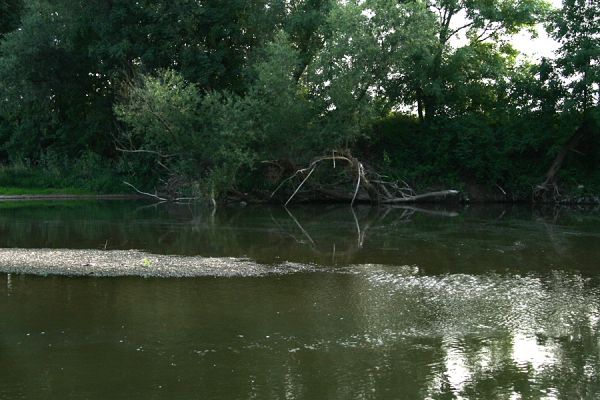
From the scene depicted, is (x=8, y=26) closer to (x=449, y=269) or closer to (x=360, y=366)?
(x=449, y=269)

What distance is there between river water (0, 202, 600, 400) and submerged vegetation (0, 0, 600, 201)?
48.3 ft

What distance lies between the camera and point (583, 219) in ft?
102

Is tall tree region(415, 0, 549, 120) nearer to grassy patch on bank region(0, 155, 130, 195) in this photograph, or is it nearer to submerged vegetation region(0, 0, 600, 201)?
submerged vegetation region(0, 0, 600, 201)

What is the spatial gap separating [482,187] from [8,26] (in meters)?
35.7

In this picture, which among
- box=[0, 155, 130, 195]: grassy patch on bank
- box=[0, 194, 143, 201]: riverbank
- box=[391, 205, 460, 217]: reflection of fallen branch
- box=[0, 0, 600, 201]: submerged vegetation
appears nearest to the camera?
box=[391, 205, 460, 217]: reflection of fallen branch

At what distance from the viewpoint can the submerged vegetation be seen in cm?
3578

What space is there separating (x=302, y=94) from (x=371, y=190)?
23.5 feet

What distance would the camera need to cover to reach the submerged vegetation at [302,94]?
3578cm

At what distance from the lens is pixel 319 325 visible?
1141 cm

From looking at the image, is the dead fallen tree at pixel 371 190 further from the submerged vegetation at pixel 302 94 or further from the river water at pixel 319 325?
the river water at pixel 319 325

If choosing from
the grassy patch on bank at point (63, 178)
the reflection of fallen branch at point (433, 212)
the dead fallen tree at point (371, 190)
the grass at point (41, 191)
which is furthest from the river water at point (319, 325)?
the grassy patch on bank at point (63, 178)

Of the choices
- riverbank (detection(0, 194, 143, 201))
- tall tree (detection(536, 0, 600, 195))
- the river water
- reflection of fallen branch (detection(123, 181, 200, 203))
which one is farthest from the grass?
tall tree (detection(536, 0, 600, 195))

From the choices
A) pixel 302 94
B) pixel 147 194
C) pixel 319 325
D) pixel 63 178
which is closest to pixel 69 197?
pixel 63 178

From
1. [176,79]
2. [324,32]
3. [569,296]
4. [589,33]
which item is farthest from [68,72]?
[569,296]
